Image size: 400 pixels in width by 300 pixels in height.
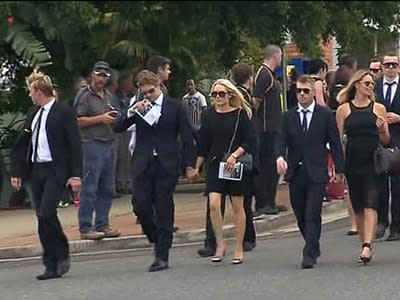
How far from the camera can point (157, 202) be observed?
957cm

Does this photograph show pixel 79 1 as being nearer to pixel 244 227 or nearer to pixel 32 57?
pixel 32 57

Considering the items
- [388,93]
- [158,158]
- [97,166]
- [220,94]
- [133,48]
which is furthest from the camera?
[388,93]

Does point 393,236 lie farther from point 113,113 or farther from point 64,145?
point 64,145

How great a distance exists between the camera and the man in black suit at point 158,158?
9.48 m

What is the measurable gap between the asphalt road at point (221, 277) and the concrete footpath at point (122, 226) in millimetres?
362

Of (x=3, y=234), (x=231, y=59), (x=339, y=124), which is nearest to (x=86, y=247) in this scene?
(x=3, y=234)

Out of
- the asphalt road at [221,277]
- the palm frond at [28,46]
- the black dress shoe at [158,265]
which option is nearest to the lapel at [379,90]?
the asphalt road at [221,277]

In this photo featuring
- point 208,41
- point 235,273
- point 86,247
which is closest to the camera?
point 208,41

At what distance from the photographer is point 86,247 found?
11.2 meters

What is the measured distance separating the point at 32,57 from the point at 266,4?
0.83 metres

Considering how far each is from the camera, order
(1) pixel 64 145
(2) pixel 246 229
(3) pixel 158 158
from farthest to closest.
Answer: (2) pixel 246 229 < (3) pixel 158 158 < (1) pixel 64 145

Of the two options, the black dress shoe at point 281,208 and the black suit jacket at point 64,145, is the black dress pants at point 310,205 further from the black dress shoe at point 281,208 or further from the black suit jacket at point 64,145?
the black dress shoe at point 281,208

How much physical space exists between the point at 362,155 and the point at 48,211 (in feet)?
9.84

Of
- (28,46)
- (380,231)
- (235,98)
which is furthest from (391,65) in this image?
(28,46)
